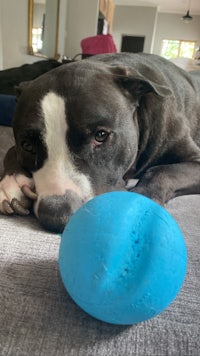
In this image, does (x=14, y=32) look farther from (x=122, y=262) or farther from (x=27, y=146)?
(x=122, y=262)

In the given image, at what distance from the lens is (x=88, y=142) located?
1.10 meters

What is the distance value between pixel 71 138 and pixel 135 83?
378 millimetres

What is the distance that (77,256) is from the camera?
0.64m

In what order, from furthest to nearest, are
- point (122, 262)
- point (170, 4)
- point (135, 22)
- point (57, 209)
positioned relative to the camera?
point (135, 22)
point (170, 4)
point (57, 209)
point (122, 262)

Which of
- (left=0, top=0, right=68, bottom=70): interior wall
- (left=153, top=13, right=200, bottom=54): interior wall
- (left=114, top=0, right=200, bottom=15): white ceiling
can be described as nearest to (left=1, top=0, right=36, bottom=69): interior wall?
(left=0, top=0, right=68, bottom=70): interior wall

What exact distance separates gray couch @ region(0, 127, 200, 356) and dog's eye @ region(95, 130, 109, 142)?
41 cm

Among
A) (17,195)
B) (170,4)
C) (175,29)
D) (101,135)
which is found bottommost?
(17,195)

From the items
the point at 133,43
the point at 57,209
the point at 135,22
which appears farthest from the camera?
the point at 133,43

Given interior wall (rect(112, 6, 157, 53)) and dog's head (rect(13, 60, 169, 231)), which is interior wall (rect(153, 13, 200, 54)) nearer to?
interior wall (rect(112, 6, 157, 53))

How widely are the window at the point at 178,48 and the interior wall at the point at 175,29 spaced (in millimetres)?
190

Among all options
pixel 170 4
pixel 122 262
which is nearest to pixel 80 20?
pixel 122 262

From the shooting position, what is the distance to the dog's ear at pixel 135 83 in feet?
4.13

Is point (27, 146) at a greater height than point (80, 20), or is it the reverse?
point (80, 20)

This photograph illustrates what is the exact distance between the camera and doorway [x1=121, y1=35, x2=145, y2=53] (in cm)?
1195
